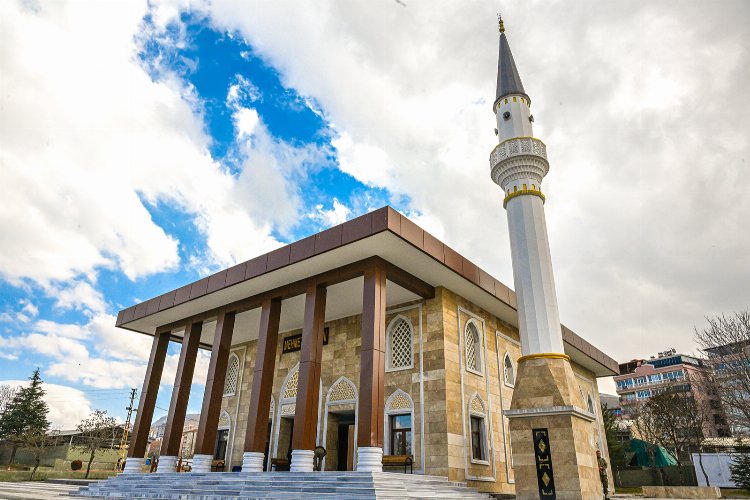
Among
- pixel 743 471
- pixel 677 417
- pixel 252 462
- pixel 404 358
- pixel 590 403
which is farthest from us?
pixel 677 417

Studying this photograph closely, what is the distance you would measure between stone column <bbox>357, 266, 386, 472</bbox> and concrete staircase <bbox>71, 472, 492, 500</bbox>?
707 millimetres

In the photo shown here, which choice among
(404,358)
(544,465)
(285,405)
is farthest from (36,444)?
(544,465)

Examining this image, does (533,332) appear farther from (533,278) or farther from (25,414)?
(25,414)

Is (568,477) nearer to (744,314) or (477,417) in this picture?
(477,417)

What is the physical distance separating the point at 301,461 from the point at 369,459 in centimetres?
179

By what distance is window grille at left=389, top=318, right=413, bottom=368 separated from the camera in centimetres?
1360

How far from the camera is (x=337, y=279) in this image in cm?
1279

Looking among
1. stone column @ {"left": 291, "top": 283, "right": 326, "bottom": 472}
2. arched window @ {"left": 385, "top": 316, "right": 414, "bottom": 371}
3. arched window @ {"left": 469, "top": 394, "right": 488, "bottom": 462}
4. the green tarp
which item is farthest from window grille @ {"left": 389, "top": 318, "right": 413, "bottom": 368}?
the green tarp

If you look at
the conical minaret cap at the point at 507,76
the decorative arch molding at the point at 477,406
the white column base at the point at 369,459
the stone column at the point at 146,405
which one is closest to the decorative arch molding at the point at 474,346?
the decorative arch molding at the point at 477,406

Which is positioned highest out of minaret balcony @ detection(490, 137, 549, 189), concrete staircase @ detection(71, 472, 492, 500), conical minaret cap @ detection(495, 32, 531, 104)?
conical minaret cap @ detection(495, 32, 531, 104)

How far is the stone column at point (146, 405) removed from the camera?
15.6 meters

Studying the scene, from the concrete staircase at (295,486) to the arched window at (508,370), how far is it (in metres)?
4.82

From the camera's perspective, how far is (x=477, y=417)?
13.4m

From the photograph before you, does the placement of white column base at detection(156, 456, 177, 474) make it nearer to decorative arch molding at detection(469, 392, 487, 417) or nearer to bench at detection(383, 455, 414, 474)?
bench at detection(383, 455, 414, 474)
